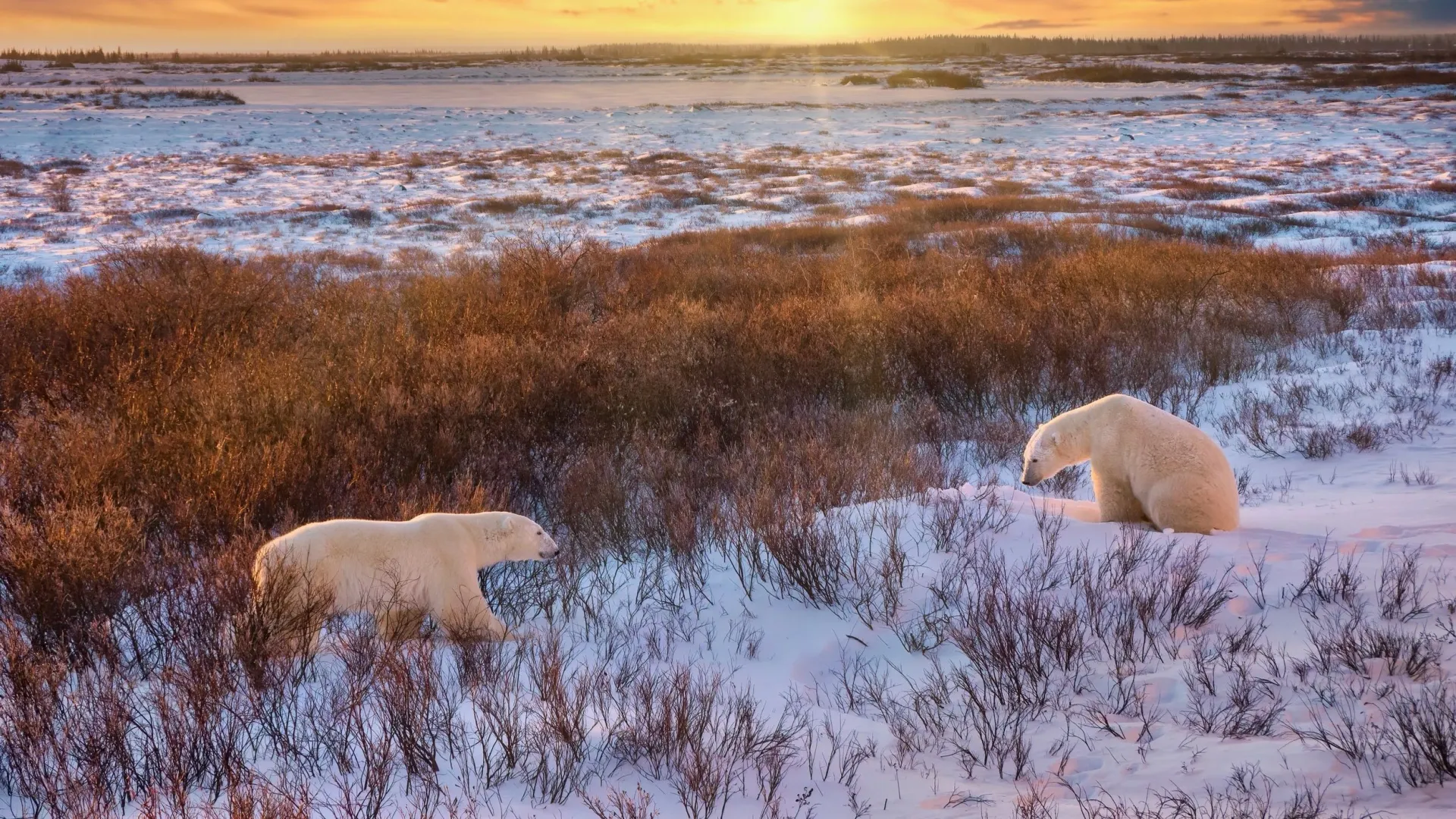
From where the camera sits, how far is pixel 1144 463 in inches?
172

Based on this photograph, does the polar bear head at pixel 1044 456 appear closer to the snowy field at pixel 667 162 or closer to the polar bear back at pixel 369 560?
the polar bear back at pixel 369 560

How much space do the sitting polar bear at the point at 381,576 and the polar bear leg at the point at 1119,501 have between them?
317 centimetres

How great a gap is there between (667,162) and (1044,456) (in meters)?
28.3

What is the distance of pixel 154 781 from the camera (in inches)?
101

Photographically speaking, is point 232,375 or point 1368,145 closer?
point 232,375

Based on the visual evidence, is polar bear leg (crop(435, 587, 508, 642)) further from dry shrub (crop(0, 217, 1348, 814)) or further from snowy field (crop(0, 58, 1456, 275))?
snowy field (crop(0, 58, 1456, 275))

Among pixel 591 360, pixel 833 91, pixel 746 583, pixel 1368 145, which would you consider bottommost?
pixel 746 583

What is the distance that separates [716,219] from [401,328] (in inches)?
524

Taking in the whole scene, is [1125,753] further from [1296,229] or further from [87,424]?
[1296,229]

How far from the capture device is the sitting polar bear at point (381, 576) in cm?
336

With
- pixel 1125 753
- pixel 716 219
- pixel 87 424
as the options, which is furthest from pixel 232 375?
pixel 716 219

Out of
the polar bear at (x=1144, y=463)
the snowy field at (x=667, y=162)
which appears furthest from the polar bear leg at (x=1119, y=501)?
the snowy field at (x=667, y=162)

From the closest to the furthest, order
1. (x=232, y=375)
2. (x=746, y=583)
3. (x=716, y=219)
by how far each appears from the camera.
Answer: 1. (x=746, y=583)
2. (x=232, y=375)
3. (x=716, y=219)

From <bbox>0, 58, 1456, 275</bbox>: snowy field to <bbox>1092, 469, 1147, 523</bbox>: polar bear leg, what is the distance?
13427 millimetres
